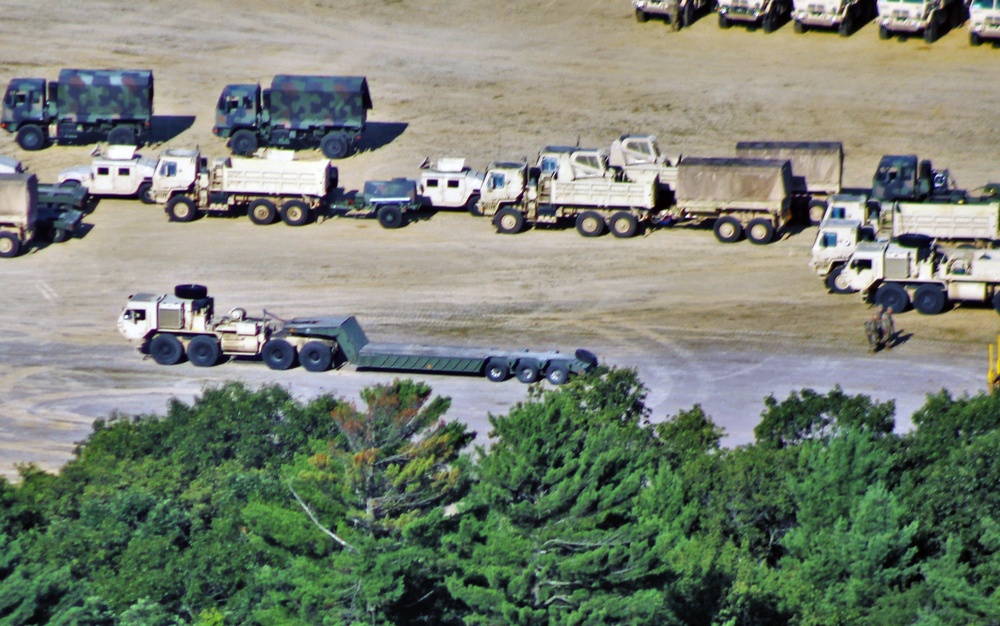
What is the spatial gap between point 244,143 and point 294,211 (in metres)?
5.77

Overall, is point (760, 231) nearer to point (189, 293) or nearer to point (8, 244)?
point (189, 293)

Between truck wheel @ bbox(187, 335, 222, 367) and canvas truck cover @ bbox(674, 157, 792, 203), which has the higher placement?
canvas truck cover @ bbox(674, 157, 792, 203)

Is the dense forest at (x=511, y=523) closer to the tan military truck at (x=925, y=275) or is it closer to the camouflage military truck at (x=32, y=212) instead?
the tan military truck at (x=925, y=275)

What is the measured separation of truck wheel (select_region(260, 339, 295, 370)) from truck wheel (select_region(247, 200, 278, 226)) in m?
10.7

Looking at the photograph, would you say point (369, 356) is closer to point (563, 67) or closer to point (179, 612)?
point (179, 612)

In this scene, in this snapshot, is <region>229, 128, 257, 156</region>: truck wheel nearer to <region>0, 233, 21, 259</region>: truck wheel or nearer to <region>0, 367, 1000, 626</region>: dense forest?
<region>0, 233, 21, 259</region>: truck wheel

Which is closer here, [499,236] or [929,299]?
[929,299]

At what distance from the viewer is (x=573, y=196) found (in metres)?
52.0

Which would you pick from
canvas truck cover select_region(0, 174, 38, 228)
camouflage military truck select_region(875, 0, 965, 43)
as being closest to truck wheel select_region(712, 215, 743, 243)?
camouflage military truck select_region(875, 0, 965, 43)

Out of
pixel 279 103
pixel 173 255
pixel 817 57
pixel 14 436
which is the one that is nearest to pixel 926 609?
pixel 14 436

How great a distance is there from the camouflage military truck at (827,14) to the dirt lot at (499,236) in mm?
503

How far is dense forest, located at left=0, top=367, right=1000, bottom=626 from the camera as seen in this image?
85.4 ft

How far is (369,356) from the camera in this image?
42312 mm

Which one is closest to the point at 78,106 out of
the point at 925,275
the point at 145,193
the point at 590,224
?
the point at 145,193
